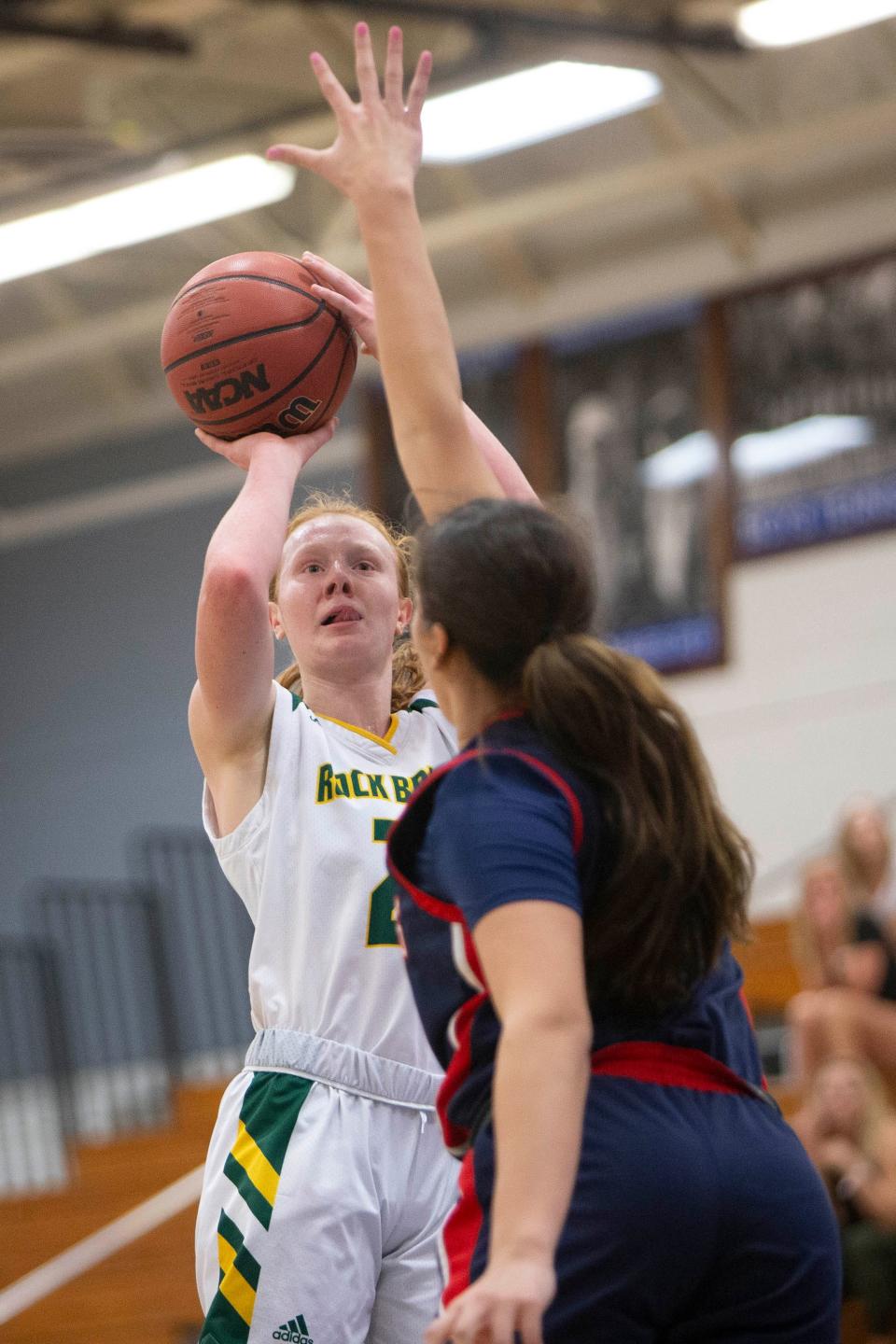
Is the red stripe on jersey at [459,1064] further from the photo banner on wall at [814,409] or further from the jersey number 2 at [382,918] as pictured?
the photo banner on wall at [814,409]

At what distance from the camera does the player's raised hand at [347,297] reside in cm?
271

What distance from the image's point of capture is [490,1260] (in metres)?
1.55

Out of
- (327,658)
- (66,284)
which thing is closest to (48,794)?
(66,284)

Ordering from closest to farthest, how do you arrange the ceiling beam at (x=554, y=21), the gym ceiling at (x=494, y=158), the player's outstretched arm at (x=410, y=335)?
the player's outstretched arm at (x=410, y=335) → the ceiling beam at (x=554, y=21) → the gym ceiling at (x=494, y=158)

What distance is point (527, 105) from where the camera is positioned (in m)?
8.68

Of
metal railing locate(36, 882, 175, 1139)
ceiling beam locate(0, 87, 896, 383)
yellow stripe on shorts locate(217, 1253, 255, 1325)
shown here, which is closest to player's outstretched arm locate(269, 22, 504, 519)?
yellow stripe on shorts locate(217, 1253, 255, 1325)

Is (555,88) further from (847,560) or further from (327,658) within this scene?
(327,658)

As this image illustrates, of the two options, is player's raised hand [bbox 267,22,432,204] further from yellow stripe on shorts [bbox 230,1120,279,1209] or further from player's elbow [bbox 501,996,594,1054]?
yellow stripe on shorts [bbox 230,1120,279,1209]

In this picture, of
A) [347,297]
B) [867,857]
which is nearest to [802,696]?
[867,857]

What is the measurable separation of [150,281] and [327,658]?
365 inches

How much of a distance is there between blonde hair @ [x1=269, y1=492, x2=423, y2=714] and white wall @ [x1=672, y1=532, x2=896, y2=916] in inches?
286

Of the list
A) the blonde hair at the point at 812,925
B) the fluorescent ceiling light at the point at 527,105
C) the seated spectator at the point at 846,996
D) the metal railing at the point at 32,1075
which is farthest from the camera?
the metal railing at the point at 32,1075

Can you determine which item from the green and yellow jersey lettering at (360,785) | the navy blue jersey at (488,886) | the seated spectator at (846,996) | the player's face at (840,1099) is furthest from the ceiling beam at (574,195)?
the navy blue jersey at (488,886)

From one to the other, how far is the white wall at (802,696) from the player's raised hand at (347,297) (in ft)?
25.0
